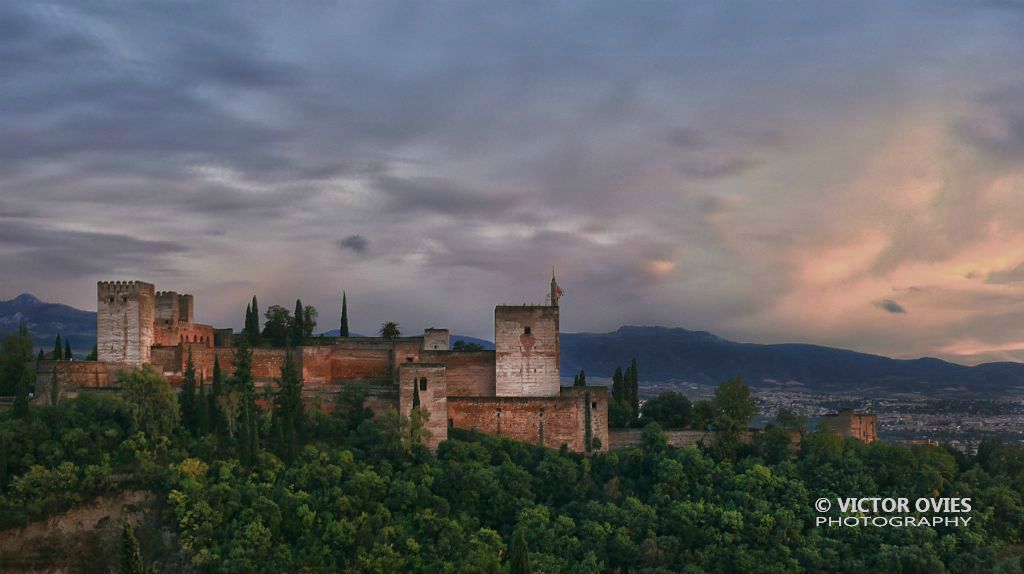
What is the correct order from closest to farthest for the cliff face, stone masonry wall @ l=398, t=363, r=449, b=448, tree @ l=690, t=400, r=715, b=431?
the cliff face
stone masonry wall @ l=398, t=363, r=449, b=448
tree @ l=690, t=400, r=715, b=431

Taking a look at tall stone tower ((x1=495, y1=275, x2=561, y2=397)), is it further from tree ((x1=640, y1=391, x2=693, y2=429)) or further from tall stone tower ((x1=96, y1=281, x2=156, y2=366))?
tall stone tower ((x1=96, y1=281, x2=156, y2=366))

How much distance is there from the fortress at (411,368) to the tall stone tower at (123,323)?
0.14 feet

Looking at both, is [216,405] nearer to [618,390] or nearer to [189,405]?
[189,405]

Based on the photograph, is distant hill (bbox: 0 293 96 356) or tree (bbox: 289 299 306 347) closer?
tree (bbox: 289 299 306 347)

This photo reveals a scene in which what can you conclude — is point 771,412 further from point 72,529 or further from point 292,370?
point 72,529

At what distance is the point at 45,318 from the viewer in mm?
165875

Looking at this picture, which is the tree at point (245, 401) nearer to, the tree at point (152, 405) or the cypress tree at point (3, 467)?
the tree at point (152, 405)

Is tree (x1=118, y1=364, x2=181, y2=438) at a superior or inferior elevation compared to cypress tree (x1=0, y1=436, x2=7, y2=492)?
superior

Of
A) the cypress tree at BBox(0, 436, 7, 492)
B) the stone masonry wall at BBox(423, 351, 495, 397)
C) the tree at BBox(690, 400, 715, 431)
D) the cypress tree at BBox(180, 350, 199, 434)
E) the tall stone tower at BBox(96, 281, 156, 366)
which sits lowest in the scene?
the cypress tree at BBox(0, 436, 7, 492)

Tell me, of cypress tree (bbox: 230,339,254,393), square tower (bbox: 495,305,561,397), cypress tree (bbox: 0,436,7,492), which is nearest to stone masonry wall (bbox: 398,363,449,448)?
square tower (bbox: 495,305,561,397)

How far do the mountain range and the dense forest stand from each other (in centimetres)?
8721

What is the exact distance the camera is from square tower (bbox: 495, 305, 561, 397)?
143 ft

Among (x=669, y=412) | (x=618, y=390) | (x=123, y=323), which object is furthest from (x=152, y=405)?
(x=669, y=412)

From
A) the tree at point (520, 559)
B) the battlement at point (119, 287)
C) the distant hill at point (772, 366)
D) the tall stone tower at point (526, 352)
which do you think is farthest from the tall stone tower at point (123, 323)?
the distant hill at point (772, 366)
